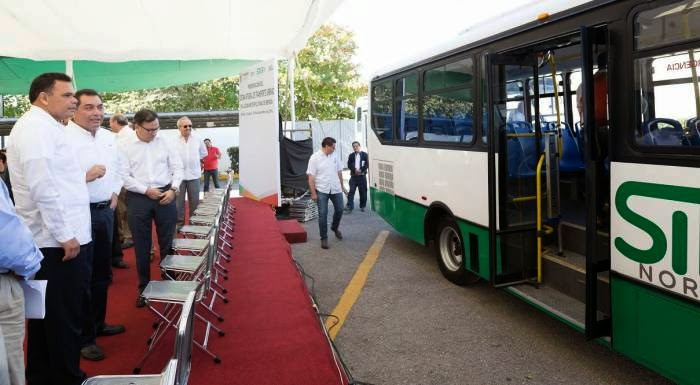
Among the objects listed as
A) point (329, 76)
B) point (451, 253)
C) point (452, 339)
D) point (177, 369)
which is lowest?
point (452, 339)

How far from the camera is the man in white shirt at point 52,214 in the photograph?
2.85 m

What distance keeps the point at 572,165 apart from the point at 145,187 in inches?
165

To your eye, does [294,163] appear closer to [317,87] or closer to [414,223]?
[414,223]

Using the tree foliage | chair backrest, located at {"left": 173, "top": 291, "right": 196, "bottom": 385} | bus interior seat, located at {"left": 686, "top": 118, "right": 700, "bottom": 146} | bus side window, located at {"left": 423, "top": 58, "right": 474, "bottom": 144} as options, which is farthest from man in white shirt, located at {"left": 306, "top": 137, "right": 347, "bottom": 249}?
the tree foliage

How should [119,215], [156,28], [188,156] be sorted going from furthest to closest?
[156,28] < [188,156] < [119,215]

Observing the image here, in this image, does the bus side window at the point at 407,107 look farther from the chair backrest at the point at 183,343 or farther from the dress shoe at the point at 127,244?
the chair backrest at the point at 183,343

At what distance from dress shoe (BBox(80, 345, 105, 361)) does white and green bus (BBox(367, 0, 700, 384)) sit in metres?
3.20

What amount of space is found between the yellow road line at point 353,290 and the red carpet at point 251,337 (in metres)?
0.43

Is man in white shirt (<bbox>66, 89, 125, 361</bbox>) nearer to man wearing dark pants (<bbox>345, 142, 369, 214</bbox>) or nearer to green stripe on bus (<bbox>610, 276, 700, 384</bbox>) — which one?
green stripe on bus (<bbox>610, 276, 700, 384</bbox>)

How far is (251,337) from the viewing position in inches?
149

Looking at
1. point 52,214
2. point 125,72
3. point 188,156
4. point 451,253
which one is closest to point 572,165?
point 451,253

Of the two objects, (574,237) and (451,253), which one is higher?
(574,237)

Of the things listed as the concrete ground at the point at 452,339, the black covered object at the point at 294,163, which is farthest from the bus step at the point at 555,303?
the black covered object at the point at 294,163

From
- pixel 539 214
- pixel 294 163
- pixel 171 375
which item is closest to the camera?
pixel 171 375
